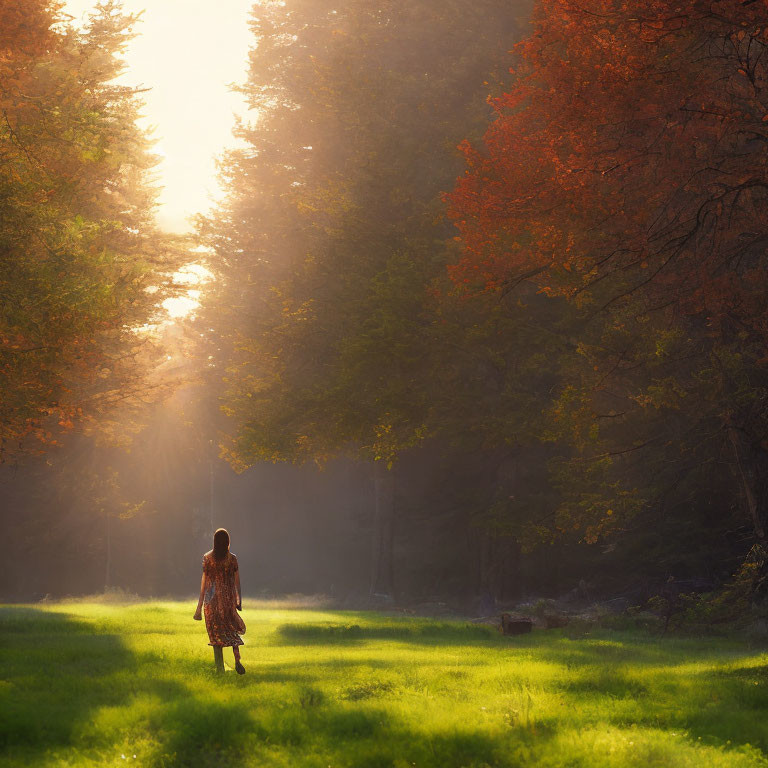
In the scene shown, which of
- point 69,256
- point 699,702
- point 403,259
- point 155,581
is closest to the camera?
point 699,702

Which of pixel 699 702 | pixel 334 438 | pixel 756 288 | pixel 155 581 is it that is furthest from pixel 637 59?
pixel 155 581

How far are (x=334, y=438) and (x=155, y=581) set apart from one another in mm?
26942

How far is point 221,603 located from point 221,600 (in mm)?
Answer: 39

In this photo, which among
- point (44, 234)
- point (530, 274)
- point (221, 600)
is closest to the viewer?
point (221, 600)

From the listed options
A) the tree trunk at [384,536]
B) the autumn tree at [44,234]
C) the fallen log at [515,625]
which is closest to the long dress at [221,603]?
the autumn tree at [44,234]

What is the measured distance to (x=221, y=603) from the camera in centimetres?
1205

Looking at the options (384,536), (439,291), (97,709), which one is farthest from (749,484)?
(384,536)

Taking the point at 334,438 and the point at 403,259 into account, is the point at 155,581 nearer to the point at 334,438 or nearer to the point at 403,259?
the point at 334,438

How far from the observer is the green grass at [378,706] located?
7.90 metres

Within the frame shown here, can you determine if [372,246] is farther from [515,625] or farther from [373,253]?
[515,625]

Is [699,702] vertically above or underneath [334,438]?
underneath

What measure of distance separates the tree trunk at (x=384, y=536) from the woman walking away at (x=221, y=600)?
66.0 feet

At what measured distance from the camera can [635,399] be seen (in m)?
20.2

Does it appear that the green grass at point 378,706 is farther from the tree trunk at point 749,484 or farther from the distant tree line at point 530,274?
the distant tree line at point 530,274
